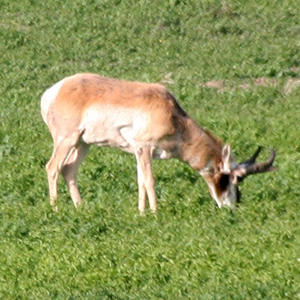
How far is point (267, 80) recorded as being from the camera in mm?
19953

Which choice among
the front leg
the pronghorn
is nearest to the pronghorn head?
the pronghorn

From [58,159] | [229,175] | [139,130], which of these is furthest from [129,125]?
[229,175]

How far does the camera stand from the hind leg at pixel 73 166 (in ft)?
44.6

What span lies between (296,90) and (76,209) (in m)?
8.11

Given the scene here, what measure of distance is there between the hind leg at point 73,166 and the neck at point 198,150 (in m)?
1.33

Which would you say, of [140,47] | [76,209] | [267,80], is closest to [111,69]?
[140,47]

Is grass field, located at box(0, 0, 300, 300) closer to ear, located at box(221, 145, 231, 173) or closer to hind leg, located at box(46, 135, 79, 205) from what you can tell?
hind leg, located at box(46, 135, 79, 205)

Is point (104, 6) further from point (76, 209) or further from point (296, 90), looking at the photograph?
point (76, 209)

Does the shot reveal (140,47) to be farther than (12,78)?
Yes

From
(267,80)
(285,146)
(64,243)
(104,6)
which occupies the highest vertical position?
(64,243)

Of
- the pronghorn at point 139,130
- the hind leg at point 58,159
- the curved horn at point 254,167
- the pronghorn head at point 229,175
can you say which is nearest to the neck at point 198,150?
the pronghorn at point 139,130

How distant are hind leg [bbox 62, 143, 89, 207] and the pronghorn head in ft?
5.37

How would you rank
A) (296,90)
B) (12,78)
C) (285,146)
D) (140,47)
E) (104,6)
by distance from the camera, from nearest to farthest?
(285,146) < (296,90) < (12,78) < (140,47) < (104,6)

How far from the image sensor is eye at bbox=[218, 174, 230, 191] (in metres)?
13.2
